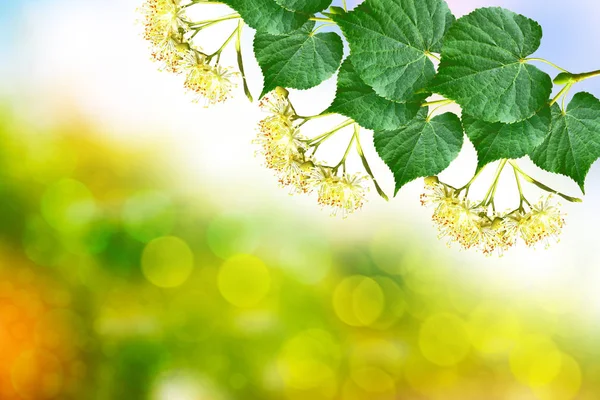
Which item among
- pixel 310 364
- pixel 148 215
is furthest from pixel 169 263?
pixel 310 364

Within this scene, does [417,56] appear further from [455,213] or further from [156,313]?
[156,313]

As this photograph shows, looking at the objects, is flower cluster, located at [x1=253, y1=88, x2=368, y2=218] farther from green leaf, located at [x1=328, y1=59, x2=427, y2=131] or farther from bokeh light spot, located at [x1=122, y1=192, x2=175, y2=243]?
bokeh light spot, located at [x1=122, y1=192, x2=175, y2=243]

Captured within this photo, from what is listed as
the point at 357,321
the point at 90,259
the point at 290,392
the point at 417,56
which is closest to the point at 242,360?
the point at 290,392

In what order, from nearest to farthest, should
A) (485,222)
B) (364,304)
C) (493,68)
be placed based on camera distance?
(493,68) < (485,222) < (364,304)

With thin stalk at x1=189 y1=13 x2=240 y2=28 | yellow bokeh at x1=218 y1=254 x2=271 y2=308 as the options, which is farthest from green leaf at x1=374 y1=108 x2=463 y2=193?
yellow bokeh at x1=218 y1=254 x2=271 y2=308

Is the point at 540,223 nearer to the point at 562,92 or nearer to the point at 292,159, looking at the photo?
the point at 562,92

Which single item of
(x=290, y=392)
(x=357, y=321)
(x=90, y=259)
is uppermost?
(x=90, y=259)
